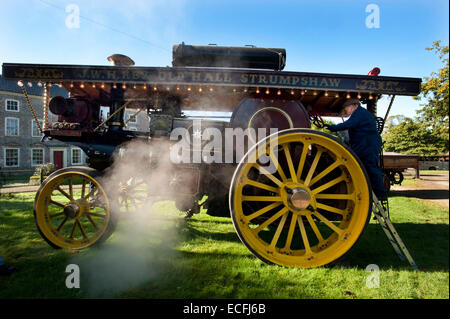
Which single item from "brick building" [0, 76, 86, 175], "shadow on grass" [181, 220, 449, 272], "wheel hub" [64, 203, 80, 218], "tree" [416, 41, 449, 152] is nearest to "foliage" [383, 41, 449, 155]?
"tree" [416, 41, 449, 152]

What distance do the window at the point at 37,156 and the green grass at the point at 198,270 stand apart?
2262 cm

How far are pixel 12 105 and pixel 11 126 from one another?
199 cm

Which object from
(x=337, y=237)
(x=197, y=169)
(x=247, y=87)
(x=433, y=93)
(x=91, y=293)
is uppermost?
(x=433, y=93)

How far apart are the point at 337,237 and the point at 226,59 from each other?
3.13 meters

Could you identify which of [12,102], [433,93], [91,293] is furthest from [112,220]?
[12,102]

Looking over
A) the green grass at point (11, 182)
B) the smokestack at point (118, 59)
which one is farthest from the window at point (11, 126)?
the smokestack at point (118, 59)

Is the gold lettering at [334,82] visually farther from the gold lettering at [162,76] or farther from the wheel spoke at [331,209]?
the gold lettering at [162,76]

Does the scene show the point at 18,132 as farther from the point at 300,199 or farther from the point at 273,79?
the point at 300,199

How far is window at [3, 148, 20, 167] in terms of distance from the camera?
1866 cm

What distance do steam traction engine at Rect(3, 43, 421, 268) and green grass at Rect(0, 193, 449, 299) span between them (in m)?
0.25

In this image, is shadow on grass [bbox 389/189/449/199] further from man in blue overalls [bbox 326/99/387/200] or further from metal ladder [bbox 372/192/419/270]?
man in blue overalls [bbox 326/99/387/200]

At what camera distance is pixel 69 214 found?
2.72 m
